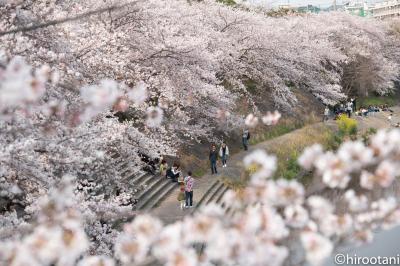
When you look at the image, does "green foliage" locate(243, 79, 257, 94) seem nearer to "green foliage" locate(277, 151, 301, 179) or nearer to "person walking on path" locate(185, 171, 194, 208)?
"green foliage" locate(277, 151, 301, 179)

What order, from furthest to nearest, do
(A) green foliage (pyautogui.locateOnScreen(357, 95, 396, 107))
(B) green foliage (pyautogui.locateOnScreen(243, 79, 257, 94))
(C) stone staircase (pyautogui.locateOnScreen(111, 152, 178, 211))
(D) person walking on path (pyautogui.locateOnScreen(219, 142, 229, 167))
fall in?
(A) green foliage (pyautogui.locateOnScreen(357, 95, 396, 107)) → (B) green foliage (pyautogui.locateOnScreen(243, 79, 257, 94)) → (D) person walking on path (pyautogui.locateOnScreen(219, 142, 229, 167)) → (C) stone staircase (pyautogui.locateOnScreen(111, 152, 178, 211))

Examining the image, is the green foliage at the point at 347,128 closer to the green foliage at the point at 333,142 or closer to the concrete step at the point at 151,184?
the green foliage at the point at 333,142

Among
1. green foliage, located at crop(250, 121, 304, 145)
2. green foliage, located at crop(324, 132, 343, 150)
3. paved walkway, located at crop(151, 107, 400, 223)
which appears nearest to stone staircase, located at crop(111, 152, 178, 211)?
paved walkway, located at crop(151, 107, 400, 223)

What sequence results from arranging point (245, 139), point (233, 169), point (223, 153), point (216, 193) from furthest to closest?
point (245, 139) → point (233, 169) → point (223, 153) → point (216, 193)

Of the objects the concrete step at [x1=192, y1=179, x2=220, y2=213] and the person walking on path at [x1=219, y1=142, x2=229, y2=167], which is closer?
the concrete step at [x1=192, y1=179, x2=220, y2=213]

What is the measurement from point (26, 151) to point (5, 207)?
309 centimetres

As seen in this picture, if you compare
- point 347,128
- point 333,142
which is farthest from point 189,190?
point 347,128

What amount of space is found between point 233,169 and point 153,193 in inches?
178

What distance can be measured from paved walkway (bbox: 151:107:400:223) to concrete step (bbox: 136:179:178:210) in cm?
29

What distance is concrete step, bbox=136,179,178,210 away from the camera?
13.0 meters

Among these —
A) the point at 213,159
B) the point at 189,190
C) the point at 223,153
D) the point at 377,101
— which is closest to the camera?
the point at 189,190

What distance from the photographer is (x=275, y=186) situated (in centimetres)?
358

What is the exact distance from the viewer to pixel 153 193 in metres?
14.0

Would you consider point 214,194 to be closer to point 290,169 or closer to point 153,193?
point 153,193
